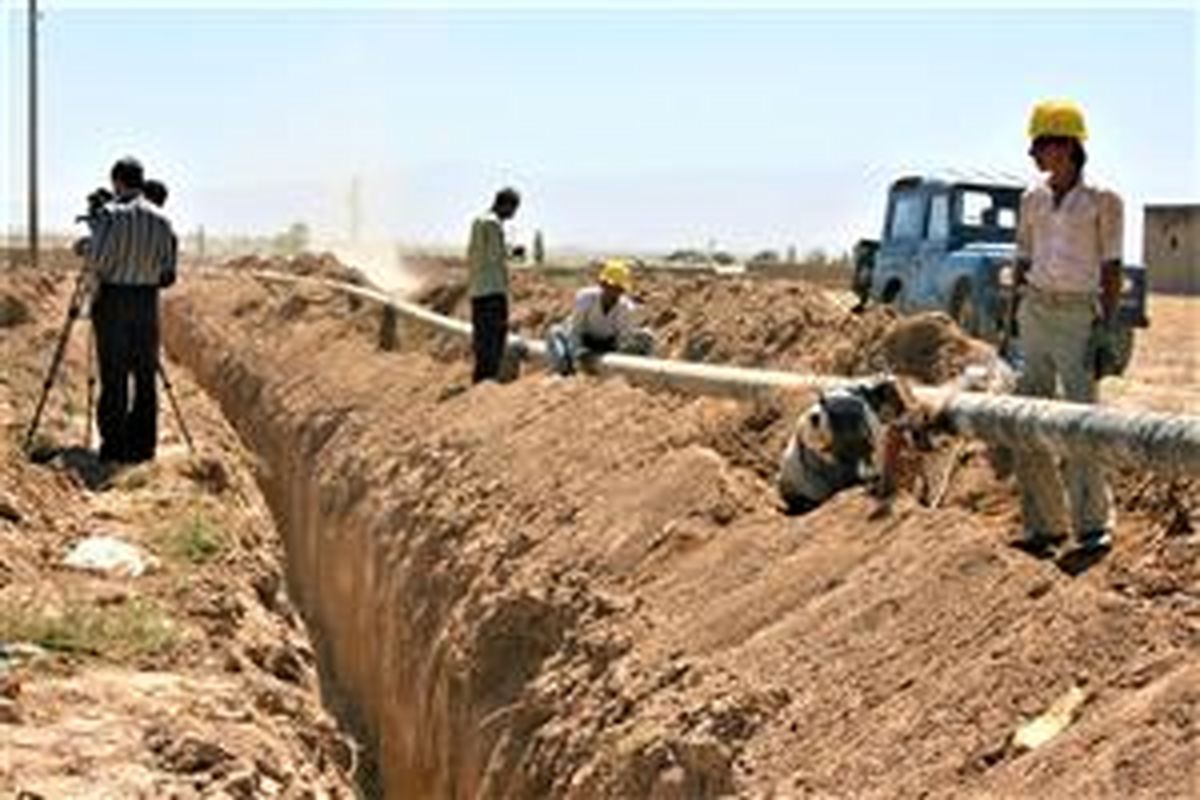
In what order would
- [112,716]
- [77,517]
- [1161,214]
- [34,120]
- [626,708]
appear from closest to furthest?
[112,716] < [626,708] < [77,517] < [1161,214] < [34,120]

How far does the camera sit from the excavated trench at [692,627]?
5.89 meters

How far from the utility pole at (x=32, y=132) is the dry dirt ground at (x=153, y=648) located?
121 ft

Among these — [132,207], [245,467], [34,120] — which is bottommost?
[245,467]

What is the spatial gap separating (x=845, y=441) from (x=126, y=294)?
18.4 ft

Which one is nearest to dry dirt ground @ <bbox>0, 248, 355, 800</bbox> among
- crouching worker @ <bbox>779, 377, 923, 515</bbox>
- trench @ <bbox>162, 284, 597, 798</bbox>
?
trench @ <bbox>162, 284, 597, 798</bbox>

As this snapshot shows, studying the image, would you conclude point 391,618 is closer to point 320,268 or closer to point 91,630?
point 91,630

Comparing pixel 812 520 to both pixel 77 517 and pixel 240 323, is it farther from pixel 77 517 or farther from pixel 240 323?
pixel 240 323

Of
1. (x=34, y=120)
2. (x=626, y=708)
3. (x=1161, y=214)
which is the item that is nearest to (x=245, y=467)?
(x=626, y=708)

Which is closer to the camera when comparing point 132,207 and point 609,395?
point 132,207

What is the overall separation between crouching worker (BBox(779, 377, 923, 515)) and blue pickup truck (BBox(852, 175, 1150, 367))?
959 cm

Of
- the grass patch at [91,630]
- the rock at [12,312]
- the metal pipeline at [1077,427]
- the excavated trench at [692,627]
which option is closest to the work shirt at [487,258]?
the excavated trench at [692,627]

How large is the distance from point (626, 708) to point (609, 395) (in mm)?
6092

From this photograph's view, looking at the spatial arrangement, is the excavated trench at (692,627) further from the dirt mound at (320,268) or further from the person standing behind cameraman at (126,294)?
the dirt mound at (320,268)

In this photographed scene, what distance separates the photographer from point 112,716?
689 cm
